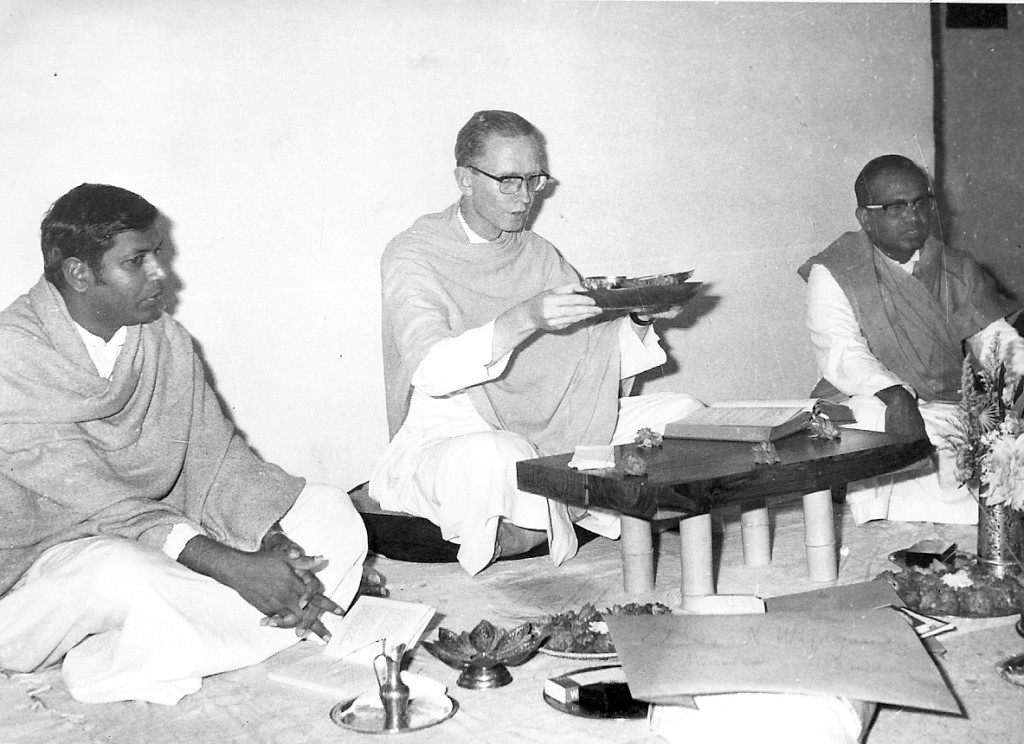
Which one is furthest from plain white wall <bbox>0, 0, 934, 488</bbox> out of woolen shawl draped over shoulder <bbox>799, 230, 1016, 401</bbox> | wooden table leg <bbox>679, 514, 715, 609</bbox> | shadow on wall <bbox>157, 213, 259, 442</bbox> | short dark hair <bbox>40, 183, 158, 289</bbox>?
wooden table leg <bbox>679, 514, 715, 609</bbox>

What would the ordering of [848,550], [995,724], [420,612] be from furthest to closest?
[848,550] → [420,612] → [995,724]

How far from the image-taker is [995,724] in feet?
8.36

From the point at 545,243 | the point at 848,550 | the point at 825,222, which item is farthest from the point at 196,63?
the point at 825,222

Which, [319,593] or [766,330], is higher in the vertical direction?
[766,330]

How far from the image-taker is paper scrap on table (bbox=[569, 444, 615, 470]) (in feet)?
11.8

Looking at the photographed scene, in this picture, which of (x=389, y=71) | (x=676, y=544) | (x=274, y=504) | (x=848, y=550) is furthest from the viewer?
(x=389, y=71)

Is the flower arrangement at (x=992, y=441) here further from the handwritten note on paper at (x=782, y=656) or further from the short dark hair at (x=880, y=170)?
the short dark hair at (x=880, y=170)

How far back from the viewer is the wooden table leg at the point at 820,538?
3877 millimetres

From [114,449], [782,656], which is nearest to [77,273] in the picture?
[114,449]

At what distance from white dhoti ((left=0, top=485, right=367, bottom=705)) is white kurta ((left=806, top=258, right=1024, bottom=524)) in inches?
109

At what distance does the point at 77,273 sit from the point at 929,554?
3.05 metres

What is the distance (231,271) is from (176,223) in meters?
0.31

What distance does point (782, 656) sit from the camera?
2.49 m

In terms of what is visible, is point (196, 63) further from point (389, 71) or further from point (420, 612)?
point (420, 612)
